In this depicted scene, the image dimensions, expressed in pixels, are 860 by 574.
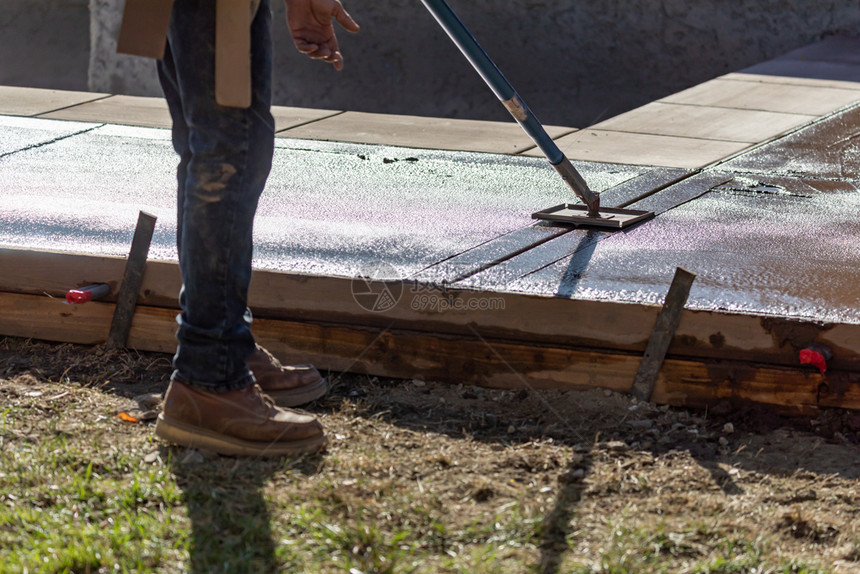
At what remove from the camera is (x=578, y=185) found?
3564 millimetres

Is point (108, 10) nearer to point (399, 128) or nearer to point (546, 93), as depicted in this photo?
point (546, 93)

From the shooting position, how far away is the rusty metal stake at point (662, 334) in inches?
105

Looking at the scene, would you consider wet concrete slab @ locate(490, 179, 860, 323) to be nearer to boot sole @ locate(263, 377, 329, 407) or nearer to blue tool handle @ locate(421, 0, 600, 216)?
blue tool handle @ locate(421, 0, 600, 216)

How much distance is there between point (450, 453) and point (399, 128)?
11.3 ft

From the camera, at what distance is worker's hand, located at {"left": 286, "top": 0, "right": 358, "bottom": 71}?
2385 millimetres

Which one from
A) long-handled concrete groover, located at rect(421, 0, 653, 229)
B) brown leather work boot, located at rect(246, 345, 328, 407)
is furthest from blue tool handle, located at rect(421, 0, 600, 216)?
brown leather work boot, located at rect(246, 345, 328, 407)

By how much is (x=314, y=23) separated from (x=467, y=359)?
3.35 feet

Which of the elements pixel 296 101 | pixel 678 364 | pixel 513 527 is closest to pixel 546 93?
pixel 296 101

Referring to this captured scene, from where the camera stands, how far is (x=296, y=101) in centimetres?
1036

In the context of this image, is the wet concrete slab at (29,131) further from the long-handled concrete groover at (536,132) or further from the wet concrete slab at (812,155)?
the wet concrete slab at (812,155)

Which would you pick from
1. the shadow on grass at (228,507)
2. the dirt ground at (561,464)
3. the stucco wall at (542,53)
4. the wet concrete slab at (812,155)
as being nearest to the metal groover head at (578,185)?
the dirt ground at (561,464)

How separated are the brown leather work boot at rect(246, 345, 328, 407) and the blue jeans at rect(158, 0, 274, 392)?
0.92 ft

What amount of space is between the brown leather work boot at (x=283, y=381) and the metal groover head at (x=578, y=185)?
1.24 m

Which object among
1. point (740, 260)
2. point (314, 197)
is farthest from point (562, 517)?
point (314, 197)
